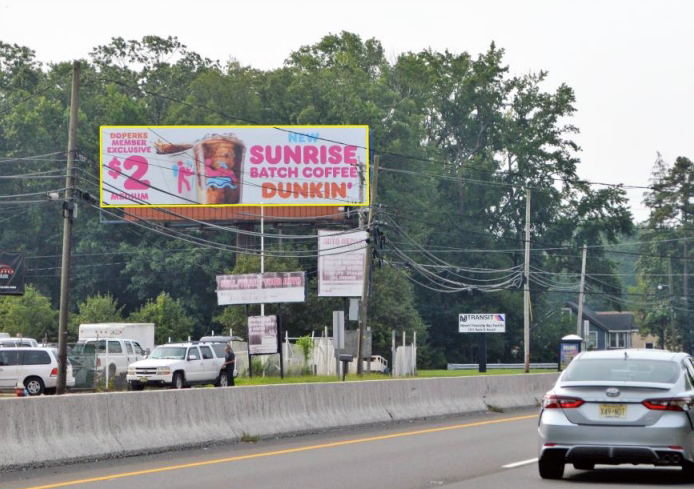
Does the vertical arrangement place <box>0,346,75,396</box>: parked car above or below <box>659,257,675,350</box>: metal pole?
below

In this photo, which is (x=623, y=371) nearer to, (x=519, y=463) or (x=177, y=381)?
(x=519, y=463)

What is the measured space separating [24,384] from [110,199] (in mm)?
24866

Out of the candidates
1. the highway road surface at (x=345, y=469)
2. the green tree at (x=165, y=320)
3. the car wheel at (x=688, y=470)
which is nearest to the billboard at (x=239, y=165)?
the green tree at (x=165, y=320)

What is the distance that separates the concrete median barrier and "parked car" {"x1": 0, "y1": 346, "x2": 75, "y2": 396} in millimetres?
15529

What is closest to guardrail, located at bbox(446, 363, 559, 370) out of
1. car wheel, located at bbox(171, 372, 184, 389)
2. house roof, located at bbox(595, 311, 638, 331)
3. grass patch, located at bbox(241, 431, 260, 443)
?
house roof, located at bbox(595, 311, 638, 331)

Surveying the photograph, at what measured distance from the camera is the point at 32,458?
51.3ft

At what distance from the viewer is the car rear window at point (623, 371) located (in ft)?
46.3

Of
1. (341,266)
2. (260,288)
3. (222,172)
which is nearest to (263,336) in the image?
(260,288)

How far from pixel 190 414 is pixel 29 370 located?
69.2 ft

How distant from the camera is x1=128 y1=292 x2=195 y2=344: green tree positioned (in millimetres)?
66312

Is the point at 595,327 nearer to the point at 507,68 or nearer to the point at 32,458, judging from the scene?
the point at 507,68

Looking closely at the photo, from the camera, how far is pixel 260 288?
181ft

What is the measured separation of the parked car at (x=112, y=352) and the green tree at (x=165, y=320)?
63.6 feet

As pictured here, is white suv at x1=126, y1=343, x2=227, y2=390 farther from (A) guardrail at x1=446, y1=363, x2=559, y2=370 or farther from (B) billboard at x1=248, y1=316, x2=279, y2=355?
(A) guardrail at x1=446, y1=363, x2=559, y2=370
